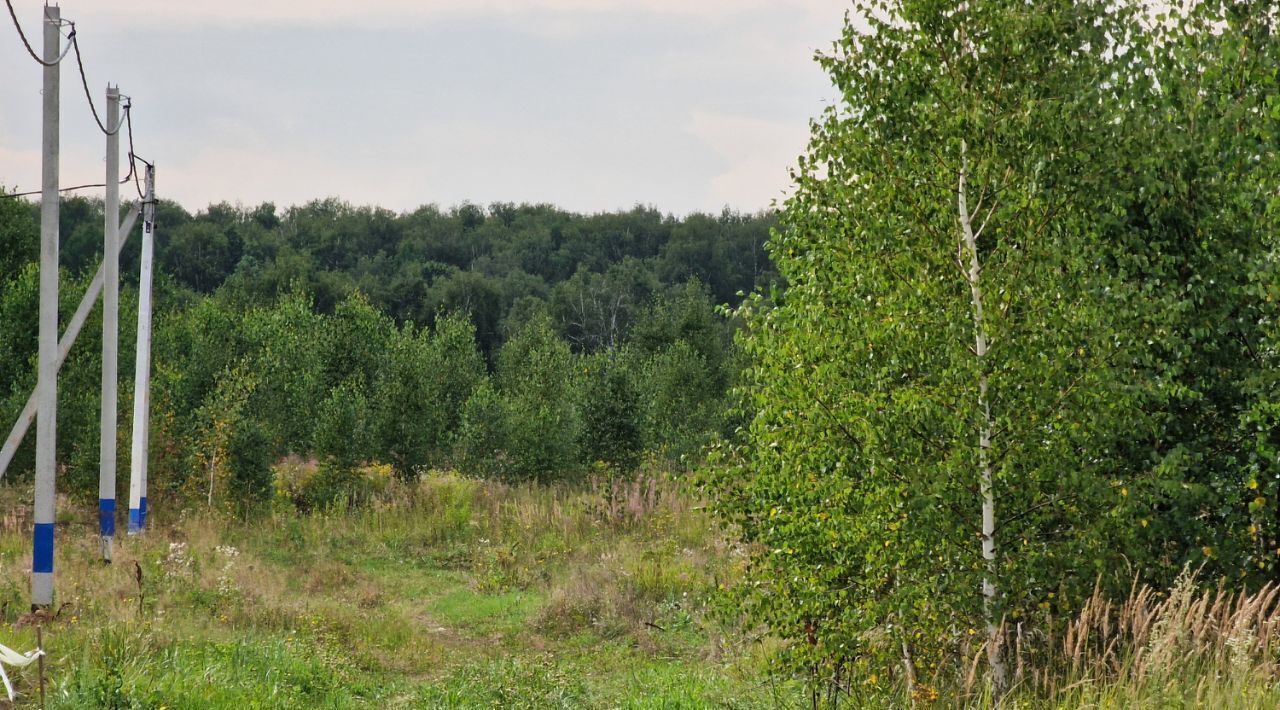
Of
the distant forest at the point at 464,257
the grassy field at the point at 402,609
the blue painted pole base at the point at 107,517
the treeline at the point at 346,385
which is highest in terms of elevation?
the distant forest at the point at 464,257

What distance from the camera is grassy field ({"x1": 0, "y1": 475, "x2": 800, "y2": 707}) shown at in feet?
28.6

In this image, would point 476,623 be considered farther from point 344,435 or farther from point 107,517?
point 344,435

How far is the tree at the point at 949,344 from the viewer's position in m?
6.68

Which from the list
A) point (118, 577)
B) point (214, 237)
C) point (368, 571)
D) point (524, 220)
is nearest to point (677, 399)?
point (368, 571)

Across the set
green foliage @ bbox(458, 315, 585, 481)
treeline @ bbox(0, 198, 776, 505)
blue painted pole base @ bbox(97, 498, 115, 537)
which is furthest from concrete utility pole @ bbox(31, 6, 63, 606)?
green foliage @ bbox(458, 315, 585, 481)

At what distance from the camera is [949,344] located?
6.76m

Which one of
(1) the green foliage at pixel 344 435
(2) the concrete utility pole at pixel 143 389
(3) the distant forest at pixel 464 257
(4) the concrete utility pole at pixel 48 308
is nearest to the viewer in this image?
(4) the concrete utility pole at pixel 48 308

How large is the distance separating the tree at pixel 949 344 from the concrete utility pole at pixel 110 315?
1061cm

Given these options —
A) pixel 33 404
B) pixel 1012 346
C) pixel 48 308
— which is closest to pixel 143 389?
pixel 33 404

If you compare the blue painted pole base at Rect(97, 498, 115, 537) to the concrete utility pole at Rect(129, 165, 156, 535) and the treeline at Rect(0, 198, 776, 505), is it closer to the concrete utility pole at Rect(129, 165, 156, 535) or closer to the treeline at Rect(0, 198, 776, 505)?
the concrete utility pole at Rect(129, 165, 156, 535)

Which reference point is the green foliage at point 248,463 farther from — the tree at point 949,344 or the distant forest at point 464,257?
the distant forest at point 464,257

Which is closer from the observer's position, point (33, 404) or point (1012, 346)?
point (1012, 346)

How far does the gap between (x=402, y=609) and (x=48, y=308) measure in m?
6.02

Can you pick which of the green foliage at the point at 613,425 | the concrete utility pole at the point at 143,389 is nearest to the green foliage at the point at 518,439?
the green foliage at the point at 613,425
